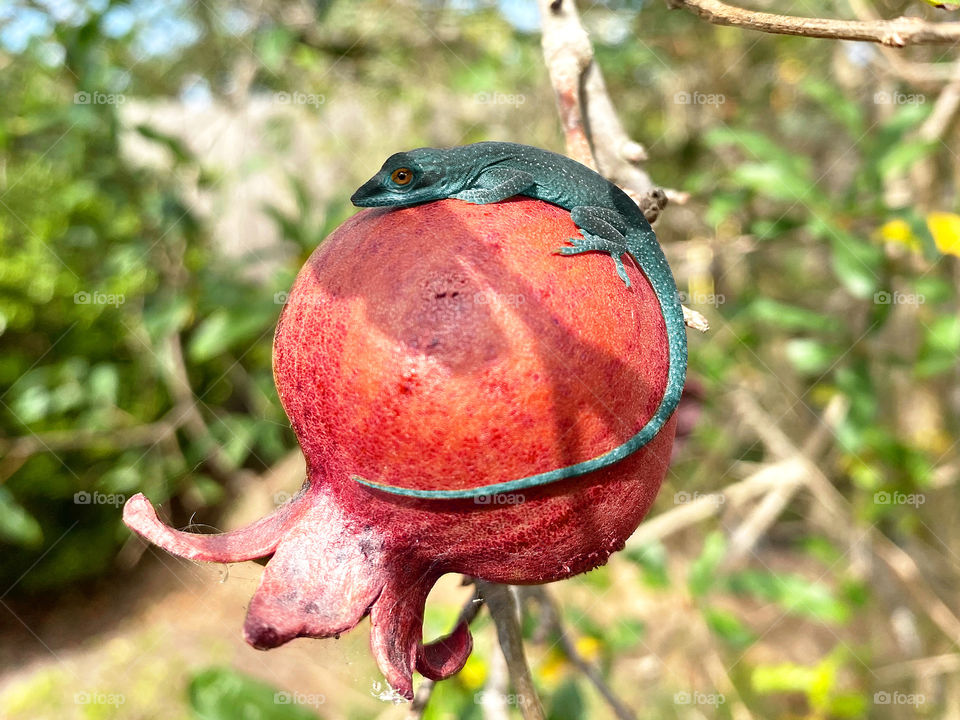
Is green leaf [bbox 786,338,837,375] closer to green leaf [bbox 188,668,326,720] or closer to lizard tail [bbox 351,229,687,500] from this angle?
lizard tail [bbox 351,229,687,500]

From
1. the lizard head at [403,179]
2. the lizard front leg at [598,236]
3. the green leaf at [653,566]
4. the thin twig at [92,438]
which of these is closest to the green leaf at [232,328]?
the thin twig at [92,438]

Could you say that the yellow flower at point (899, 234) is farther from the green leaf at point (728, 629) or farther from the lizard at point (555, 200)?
the lizard at point (555, 200)

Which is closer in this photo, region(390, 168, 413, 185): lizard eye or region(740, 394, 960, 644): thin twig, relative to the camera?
region(390, 168, 413, 185): lizard eye

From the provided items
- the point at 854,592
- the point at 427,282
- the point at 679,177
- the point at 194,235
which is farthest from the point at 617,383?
the point at 679,177

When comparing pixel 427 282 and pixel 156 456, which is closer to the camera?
pixel 427 282

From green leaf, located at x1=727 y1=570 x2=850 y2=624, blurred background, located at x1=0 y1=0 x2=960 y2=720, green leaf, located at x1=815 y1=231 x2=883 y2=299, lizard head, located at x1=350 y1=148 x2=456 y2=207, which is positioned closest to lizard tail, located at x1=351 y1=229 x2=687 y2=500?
lizard head, located at x1=350 y1=148 x2=456 y2=207

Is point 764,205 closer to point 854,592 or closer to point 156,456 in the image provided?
point 854,592
